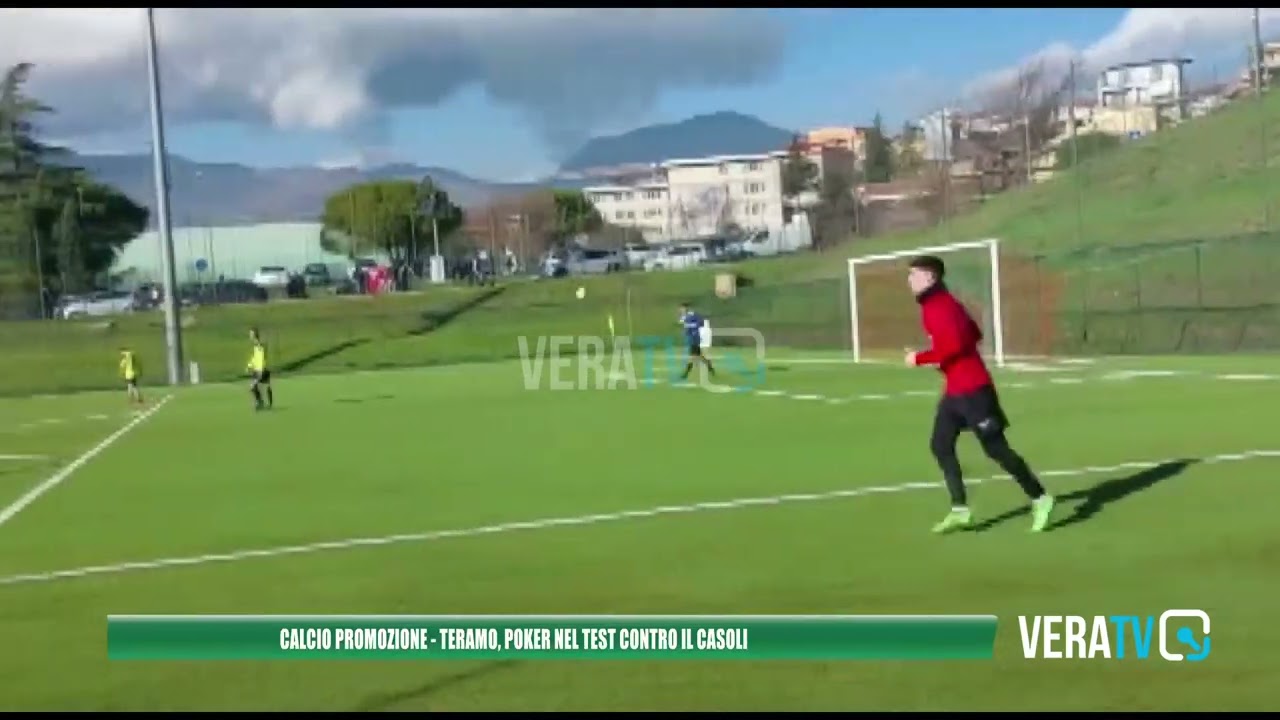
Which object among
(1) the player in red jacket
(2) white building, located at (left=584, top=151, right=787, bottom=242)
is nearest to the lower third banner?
(1) the player in red jacket

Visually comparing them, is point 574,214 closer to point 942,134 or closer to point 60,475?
point 942,134

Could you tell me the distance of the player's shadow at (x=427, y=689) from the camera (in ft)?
24.2

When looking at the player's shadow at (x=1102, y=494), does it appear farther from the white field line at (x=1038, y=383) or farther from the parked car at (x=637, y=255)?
the parked car at (x=637, y=255)

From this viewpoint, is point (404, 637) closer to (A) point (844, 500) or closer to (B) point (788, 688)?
(B) point (788, 688)

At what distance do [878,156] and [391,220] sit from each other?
105 feet

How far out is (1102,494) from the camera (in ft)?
42.8

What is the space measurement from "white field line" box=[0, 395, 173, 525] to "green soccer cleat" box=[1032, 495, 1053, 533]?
965 centimetres

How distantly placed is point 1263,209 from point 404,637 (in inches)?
1573

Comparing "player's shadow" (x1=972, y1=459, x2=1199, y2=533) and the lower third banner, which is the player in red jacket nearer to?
"player's shadow" (x1=972, y1=459, x2=1199, y2=533)

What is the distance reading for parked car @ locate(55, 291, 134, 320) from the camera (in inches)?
3066

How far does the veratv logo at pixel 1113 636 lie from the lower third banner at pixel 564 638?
230 millimetres

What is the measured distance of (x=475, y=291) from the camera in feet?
261

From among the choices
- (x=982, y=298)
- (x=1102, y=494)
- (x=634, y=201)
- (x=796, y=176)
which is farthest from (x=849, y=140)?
(x=1102, y=494)

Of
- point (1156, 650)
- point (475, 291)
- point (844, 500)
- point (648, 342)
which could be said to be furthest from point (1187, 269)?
point (475, 291)
